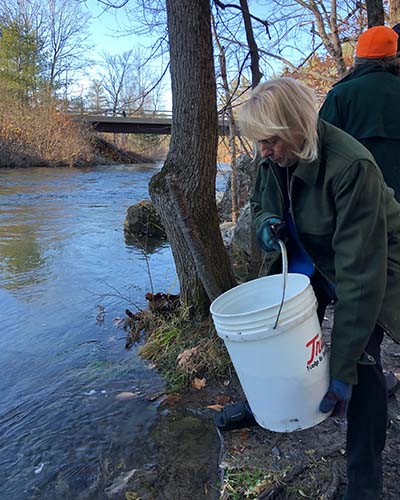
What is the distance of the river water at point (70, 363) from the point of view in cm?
270

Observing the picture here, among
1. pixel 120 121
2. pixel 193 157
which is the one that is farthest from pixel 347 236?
pixel 120 121

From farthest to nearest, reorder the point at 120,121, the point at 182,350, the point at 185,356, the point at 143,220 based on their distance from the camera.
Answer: the point at 120,121, the point at 143,220, the point at 182,350, the point at 185,356

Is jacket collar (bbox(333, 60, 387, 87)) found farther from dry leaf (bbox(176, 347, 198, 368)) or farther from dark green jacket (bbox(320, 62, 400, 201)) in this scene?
dry leaf (bbox(176, 347, 198, 368))

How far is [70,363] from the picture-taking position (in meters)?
4.07

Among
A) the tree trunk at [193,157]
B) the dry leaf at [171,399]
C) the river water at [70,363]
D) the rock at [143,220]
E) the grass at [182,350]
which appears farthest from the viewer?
the rock at [143,220]

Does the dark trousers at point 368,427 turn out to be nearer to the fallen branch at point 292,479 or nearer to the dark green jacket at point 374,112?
the fallen branch at point 292,479

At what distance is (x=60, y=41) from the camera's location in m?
33.4

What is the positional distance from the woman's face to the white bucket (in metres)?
0.47

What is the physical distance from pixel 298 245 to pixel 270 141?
506mm

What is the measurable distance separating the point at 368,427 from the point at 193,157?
8.22ft

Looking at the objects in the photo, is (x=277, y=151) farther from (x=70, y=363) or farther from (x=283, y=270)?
(x=70, y=363)

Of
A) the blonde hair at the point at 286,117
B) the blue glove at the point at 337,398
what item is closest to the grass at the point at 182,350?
the blue glove at the point at 337,398

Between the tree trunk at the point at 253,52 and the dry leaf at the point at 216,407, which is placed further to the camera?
the tree trunk at the point at 253,52

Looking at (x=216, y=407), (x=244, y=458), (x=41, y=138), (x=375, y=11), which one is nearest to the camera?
(x=244, y=458)
